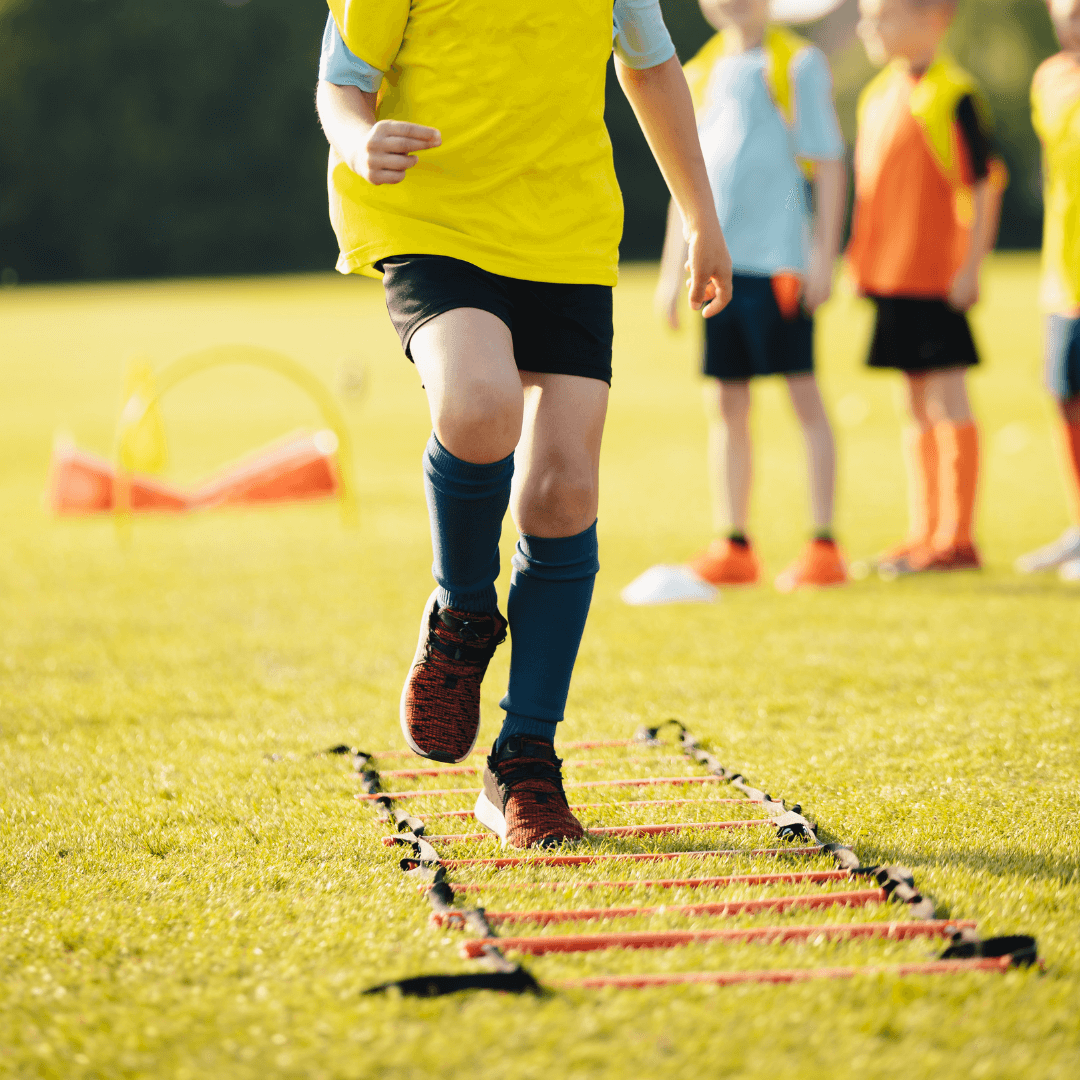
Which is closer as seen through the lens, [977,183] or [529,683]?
[529,683]

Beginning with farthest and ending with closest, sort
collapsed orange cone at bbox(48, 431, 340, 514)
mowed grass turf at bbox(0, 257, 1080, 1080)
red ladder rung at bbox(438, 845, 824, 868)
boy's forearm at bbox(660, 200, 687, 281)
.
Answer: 1. collapsed orange cone at bbox(48, 431, 340, 514)
2. boy's forearm at bbox(660, 200, 687, 281)
3. red ladder rung at bbox(438, 845, 824, 868)
4. mowed grass turf at bbox(0, 257, 1080, 1080)

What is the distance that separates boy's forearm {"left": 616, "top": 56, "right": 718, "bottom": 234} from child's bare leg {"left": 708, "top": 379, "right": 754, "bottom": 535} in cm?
250

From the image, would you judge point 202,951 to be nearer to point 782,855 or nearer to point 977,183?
point 782,855

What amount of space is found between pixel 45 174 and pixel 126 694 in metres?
45.8

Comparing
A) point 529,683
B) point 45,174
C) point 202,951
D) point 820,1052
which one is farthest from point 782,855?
point 45,174

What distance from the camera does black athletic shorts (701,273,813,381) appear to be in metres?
4.95

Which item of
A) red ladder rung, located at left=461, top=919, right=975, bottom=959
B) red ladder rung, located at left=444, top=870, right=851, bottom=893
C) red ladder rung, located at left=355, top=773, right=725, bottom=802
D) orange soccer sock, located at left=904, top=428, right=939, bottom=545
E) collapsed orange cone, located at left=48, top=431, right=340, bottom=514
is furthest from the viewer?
collapsed orange cone, located at left=48, top=431, right=340, bottom=514

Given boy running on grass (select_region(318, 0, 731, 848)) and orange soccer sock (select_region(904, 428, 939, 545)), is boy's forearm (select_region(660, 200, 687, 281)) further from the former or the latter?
boy running on grass (select_region(318, 0, 731, 848))

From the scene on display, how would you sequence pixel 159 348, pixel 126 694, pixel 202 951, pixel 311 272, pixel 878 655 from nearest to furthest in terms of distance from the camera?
1. pixel 202 951
2. pixel 126 694
3. pixel 878 655
4. pixel 159 348
5. pixel 311 272

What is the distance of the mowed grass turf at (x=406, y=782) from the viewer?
5.10ft

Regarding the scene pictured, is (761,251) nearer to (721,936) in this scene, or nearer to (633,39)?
(633,39)

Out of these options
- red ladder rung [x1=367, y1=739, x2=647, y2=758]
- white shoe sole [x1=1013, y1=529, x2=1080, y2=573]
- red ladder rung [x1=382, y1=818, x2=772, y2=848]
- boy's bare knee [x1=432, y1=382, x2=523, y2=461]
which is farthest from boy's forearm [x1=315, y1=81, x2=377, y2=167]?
white shoe sole [x1=1013, y1=529, x2=1080, y2=573]

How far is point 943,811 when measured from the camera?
8.01 ft

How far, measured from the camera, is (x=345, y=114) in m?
2.26
